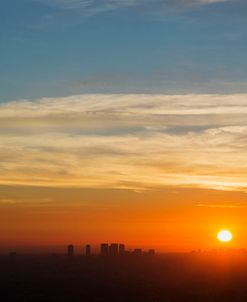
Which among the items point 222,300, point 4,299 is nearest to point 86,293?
point 4,299

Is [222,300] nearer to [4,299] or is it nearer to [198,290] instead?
[198,290]

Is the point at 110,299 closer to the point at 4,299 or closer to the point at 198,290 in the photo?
the point at 4,299

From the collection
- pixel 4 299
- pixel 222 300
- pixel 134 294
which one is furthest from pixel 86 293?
pixel 222 300

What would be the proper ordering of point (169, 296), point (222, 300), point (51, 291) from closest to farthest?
point (222, 300) → point (169, 296) → point (51, 291)

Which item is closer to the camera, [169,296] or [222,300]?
[222,300]

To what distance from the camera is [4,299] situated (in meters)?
73.6

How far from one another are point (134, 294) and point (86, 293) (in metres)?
5.05

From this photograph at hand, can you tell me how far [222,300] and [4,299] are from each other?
66.0 feet

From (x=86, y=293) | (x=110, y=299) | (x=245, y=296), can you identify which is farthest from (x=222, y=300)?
(x=86, y=293)

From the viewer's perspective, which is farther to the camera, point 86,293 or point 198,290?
point 198,290

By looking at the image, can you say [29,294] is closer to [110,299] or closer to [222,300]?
[110,299]

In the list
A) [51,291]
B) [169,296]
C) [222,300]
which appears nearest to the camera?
[222,300]

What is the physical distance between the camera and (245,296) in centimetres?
7662

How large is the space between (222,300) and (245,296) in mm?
5256
